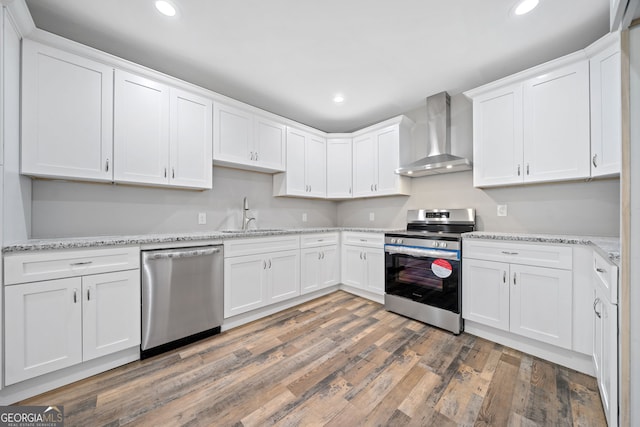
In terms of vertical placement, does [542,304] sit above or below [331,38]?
below

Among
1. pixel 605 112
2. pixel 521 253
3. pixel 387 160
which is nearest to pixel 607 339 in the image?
pixel 521 253

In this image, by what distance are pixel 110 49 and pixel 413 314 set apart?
3.83 m

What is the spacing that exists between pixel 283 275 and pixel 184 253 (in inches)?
44.3

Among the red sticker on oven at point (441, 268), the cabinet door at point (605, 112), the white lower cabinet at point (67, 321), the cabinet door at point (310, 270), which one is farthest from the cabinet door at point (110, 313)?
the cabinet door at point (605, 112)

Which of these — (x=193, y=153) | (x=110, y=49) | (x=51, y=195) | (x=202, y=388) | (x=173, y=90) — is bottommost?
(x=202, y=388)

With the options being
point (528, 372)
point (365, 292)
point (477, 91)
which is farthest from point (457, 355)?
point (477, 91)

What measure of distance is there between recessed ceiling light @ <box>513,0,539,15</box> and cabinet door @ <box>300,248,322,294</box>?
2.84 m

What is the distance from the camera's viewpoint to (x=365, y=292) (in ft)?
10.8

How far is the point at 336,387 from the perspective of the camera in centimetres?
163

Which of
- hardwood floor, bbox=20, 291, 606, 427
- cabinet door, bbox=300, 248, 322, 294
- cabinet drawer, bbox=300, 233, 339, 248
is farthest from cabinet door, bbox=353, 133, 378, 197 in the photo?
hardwood floor, bbox=20, 291, 606, 427

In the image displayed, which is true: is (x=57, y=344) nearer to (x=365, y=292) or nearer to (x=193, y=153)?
(x=193, y=153)

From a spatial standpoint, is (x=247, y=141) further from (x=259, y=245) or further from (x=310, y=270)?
(x=310, y=270)

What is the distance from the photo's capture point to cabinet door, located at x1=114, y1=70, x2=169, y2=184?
2072mm

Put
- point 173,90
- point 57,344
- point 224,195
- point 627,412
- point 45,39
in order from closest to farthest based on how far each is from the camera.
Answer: point 627,412
point 57,344
point 45,39
point 173,90
point 224,195
